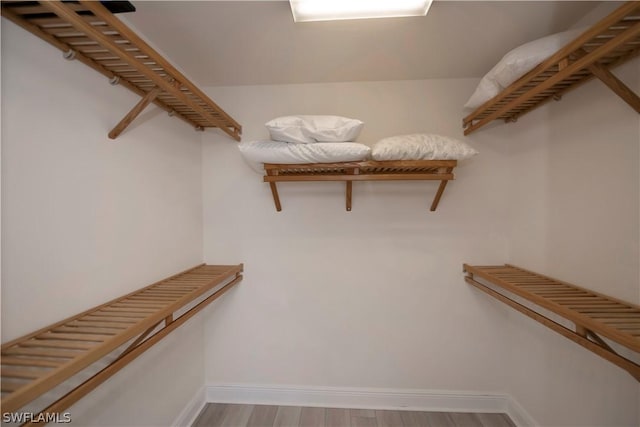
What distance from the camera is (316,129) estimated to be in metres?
1.41

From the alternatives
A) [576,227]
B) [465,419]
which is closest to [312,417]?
[465,419]

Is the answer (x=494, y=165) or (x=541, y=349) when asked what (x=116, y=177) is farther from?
(x=541, y=349)

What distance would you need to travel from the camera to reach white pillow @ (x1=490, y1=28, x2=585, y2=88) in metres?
1.09

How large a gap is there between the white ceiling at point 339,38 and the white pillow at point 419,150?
52 cm

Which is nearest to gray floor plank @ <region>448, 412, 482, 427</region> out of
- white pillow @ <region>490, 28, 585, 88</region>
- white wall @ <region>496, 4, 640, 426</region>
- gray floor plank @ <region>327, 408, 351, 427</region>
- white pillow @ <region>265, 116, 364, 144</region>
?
white wall @ <region>496, 4, 640, 426</region>

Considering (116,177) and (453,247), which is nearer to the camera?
(116,177)

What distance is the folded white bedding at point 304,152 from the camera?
1.40 m

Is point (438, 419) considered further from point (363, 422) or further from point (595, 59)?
point (595, 59)

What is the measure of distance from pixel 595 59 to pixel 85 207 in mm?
1897

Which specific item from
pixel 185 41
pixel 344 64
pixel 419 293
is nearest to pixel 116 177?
pixel 185 41

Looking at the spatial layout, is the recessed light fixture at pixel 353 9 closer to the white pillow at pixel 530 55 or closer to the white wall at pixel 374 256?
the white pillow at pixel 530 55

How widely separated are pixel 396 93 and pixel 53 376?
6.65 feet

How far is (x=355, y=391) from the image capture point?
181cm

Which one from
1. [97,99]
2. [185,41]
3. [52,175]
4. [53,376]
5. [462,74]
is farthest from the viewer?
[462,74]
